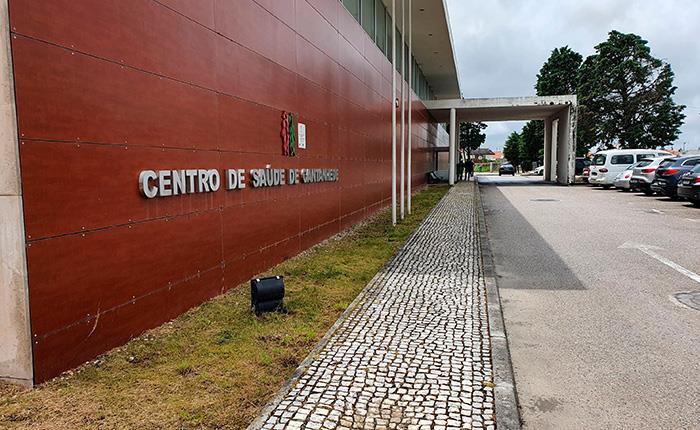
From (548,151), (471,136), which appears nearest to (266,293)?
(548,151)

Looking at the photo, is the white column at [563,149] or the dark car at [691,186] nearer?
the dark car at [691,186]

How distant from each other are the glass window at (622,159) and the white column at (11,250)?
28613 millimetres

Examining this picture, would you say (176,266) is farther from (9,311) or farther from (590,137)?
(590,137)

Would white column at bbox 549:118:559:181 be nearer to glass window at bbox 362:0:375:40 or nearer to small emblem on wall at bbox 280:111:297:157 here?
glass window at bbox 362:0:375:40

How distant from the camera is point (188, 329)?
5.20 meters

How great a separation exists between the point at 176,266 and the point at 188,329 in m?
0.70

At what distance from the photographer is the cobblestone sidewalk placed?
3400 mm

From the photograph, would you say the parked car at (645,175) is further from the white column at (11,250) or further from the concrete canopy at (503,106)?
the white column at (11,250)

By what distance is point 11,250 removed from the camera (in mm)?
3598

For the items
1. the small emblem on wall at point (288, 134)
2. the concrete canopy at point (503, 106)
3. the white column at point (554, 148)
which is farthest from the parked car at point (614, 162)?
the small emblem on wall at point (288, 134)

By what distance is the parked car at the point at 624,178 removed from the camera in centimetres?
2503

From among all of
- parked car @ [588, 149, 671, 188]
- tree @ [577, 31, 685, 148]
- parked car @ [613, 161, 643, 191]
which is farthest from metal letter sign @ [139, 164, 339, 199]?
tree @ [577, 31, 685, 148]

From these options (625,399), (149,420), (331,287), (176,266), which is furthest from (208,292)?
(625,399)

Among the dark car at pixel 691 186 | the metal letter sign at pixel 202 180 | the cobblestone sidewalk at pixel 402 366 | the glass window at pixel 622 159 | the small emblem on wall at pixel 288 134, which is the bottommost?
the cobblestone sidewalk at pixel 402 366
